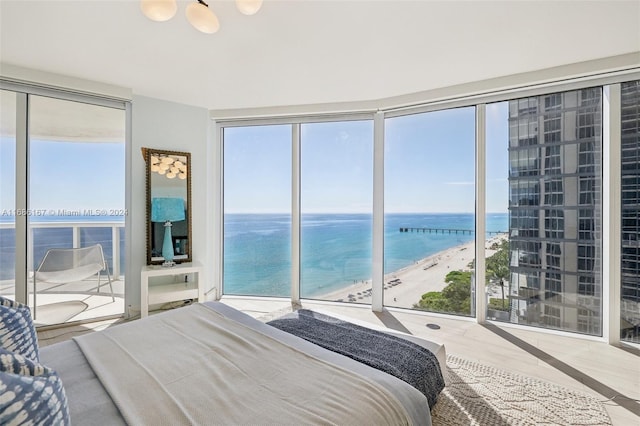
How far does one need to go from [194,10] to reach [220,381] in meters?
1.81

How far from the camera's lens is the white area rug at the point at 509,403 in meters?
1.66

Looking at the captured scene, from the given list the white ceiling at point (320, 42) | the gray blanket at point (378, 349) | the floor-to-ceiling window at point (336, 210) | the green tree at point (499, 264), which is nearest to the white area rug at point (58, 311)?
the white ceiling at point (320, 42)

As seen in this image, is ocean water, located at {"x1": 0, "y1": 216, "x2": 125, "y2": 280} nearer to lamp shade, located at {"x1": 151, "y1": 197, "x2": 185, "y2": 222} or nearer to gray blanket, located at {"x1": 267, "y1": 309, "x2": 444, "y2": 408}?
lamp shade, located at {"x1": 151, "y1": 197, "x2": 185, "y2": 222}

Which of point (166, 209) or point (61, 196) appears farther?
point (166, 209)

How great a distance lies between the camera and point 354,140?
3637mm

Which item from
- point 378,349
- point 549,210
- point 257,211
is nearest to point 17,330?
point 378,349

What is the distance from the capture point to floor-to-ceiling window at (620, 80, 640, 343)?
2.56 meters

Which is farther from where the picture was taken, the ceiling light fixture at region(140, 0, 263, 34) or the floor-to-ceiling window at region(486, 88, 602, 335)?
the floor-to-ceiling window at region(486, 88, 602, 335)

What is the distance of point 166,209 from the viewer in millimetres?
3346

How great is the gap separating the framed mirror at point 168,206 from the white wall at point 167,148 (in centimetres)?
8

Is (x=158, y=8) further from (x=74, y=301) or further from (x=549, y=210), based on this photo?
(x=549, y=210)

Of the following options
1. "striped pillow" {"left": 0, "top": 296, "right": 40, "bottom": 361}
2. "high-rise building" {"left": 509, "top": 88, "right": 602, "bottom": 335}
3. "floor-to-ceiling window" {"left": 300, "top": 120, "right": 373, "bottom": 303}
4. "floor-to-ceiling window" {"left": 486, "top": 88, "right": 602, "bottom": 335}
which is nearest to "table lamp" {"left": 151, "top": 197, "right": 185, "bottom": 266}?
"floor-to-ceiling window" {"left": 300, "top": 120, "right": 373, "bottom": 303}

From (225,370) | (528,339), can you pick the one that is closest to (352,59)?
(225,370)

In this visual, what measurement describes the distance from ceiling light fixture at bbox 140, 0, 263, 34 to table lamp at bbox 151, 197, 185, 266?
2.22 m
